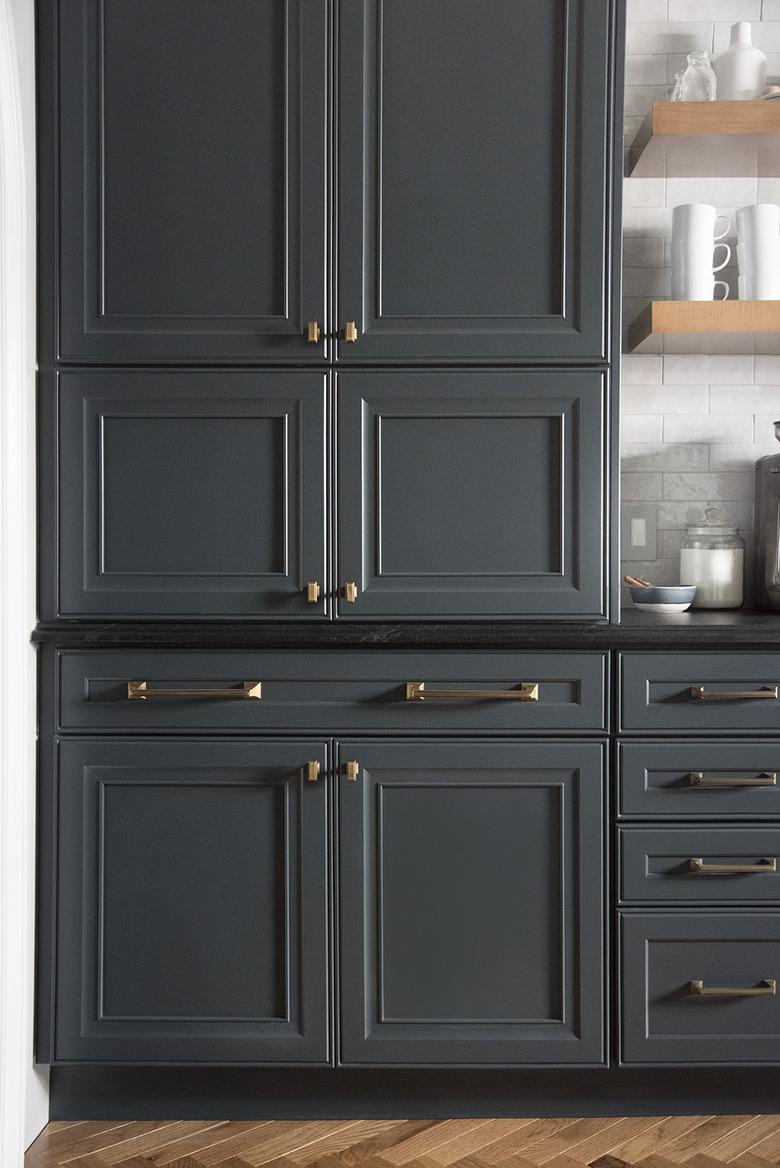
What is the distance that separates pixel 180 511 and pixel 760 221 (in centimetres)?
145

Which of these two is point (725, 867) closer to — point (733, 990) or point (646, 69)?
point (733, 990)

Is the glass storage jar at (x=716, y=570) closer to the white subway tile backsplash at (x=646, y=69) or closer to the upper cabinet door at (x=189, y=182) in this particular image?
the upper cabinet door at (x=189, y=182)

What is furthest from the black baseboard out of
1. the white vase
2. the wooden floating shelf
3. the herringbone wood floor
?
the white vase

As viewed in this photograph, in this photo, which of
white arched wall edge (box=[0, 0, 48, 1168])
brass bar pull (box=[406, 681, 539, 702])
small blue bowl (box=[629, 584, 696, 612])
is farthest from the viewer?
small blue bowl (box=[629, 584, 696, 612])

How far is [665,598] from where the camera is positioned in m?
2.12

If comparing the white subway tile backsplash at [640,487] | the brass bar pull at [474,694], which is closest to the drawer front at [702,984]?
the brass bar pull at [474,694]

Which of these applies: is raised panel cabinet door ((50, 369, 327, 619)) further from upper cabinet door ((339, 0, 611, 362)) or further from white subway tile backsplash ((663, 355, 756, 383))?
white subway tile backsplash ((663, 355, 756, 383))

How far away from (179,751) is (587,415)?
41.7 inches

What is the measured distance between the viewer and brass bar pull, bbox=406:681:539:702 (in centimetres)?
186

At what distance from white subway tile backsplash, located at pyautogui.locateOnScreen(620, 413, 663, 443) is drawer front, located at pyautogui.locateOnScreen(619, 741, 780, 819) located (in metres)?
0.88

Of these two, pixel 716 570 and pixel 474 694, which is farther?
pixel 716 570

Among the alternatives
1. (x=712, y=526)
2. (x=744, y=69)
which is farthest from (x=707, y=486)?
(x=744, y=69)

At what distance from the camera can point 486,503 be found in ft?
6.25

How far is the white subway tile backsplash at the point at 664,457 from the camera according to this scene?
2432mm
